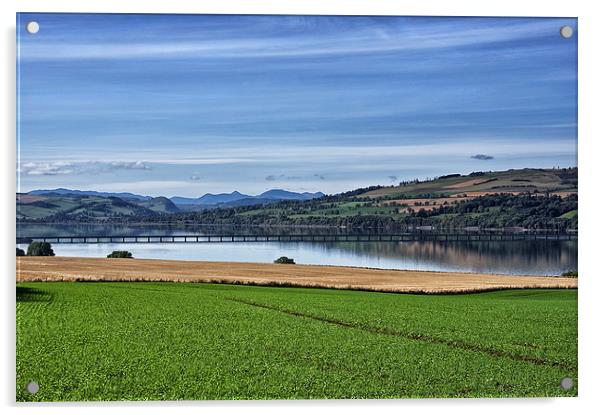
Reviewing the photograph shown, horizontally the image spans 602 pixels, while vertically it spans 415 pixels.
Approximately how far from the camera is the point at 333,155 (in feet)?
32.2

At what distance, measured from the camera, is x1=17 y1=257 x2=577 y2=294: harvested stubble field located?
1005 cm

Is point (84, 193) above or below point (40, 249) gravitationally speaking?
above

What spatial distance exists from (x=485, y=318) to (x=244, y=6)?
4.33 meters

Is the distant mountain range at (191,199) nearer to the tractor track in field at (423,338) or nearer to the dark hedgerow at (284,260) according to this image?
the dark hedgerow at (284,260)

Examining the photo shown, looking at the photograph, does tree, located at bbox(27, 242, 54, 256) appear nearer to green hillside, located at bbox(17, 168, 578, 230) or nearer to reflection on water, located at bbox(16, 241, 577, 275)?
reflection on water, located at bbox(16, 241, 577, 275)

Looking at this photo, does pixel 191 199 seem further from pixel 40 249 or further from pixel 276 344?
pixel 276 344

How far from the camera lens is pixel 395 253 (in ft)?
34.2

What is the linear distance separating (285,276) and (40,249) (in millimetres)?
2681

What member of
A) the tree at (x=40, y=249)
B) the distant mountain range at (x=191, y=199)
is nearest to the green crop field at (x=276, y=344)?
the tree at (x=40, y=249)

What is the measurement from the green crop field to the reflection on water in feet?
1.24

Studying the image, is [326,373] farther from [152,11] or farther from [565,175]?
[152,11]

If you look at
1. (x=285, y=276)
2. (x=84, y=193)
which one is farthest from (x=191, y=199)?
(x=285, y=276)

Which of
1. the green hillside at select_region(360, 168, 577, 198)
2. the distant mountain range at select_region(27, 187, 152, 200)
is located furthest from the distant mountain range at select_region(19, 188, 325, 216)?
the green hillside at select_region(360, 168, 577, 198)
